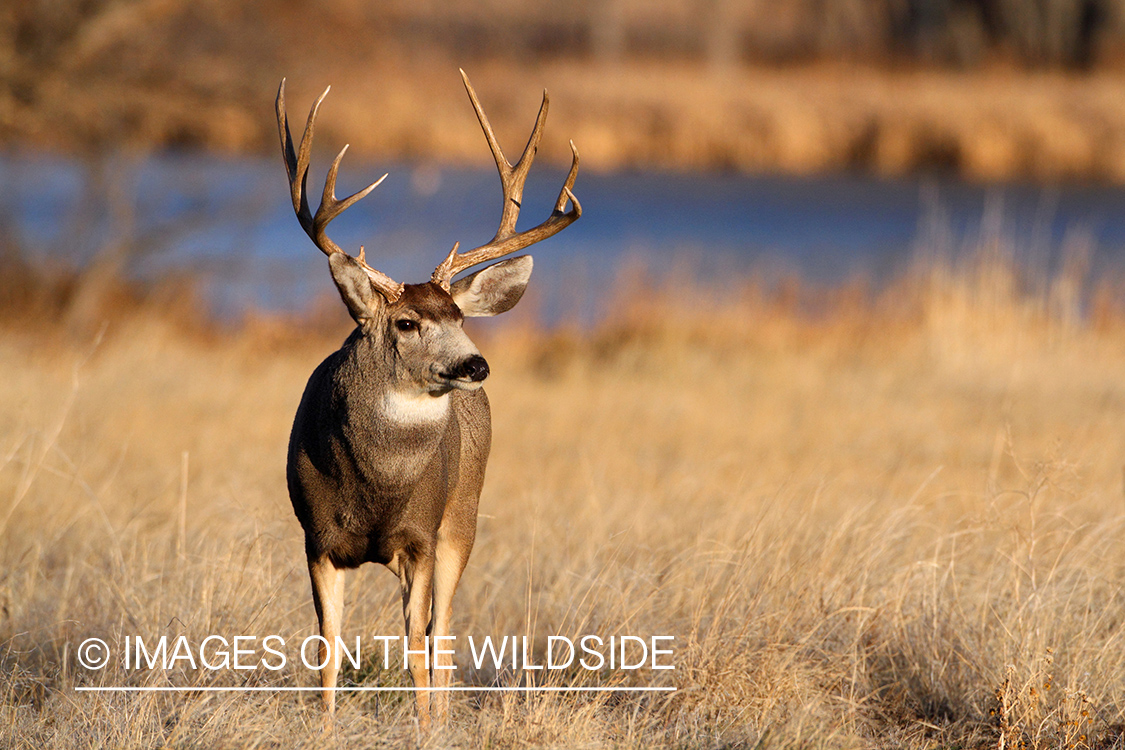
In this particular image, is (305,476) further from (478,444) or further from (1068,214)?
(1068,214)

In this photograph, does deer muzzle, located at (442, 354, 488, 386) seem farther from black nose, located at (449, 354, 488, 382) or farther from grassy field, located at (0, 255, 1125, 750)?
grassy field, located at (0, 255, 1125, 750)

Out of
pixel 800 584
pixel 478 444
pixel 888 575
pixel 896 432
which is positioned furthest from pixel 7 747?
pixel 896 432

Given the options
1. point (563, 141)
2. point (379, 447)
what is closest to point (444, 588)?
point (379, 447)

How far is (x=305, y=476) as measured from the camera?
10.5 feet

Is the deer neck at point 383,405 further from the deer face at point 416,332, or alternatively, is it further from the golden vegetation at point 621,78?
the golden vegetation at point 621,78

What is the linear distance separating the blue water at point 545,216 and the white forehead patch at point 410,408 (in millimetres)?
8544

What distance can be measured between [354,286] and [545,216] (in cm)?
1358

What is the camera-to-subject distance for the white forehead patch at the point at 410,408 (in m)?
3.16

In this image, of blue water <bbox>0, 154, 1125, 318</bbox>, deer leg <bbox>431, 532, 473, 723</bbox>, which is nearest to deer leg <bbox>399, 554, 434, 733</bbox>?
deer leg <bbox>431, 532, 473, 723</bbox>

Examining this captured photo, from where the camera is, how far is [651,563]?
4602mm

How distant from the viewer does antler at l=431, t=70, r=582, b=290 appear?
3385mm

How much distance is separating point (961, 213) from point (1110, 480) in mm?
13424

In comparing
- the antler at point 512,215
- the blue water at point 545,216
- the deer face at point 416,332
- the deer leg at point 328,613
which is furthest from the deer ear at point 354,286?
the blue water at point 545,216

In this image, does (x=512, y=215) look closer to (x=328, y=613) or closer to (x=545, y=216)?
(x=328, y=613)
